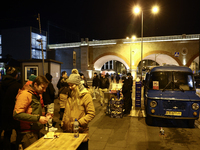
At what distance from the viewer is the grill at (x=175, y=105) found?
558 centimetres

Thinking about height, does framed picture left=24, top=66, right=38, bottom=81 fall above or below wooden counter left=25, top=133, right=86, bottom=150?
above

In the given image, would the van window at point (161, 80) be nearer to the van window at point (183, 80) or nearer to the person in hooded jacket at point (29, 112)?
the van window at point (183, 80)

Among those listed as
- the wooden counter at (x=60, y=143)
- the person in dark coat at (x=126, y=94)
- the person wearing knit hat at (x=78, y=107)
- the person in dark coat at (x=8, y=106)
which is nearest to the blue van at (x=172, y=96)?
the person in dark coat at (x=126, y=94)

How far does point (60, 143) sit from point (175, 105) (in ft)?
15.4

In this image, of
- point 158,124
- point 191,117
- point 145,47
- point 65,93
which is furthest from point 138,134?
point 145,47

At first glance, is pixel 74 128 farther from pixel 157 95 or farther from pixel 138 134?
pixel 157 95

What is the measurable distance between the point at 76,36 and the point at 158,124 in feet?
160

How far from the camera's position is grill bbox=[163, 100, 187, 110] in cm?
558

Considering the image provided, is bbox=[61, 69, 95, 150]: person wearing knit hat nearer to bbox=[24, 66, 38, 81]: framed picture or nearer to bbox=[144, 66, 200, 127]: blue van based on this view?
bbox=[144, 66, 200, 127]: blue van

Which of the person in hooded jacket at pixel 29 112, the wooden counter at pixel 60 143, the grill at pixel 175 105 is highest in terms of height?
the person in hooded jacket at pixel 29 112

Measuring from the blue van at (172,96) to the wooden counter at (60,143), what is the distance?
408 cm

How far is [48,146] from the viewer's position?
220 centimetres

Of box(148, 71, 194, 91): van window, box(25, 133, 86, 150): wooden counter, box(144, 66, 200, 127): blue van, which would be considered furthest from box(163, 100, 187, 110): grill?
box(25, 133, 86, 150): wooden counter

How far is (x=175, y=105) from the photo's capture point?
A: 563cm
